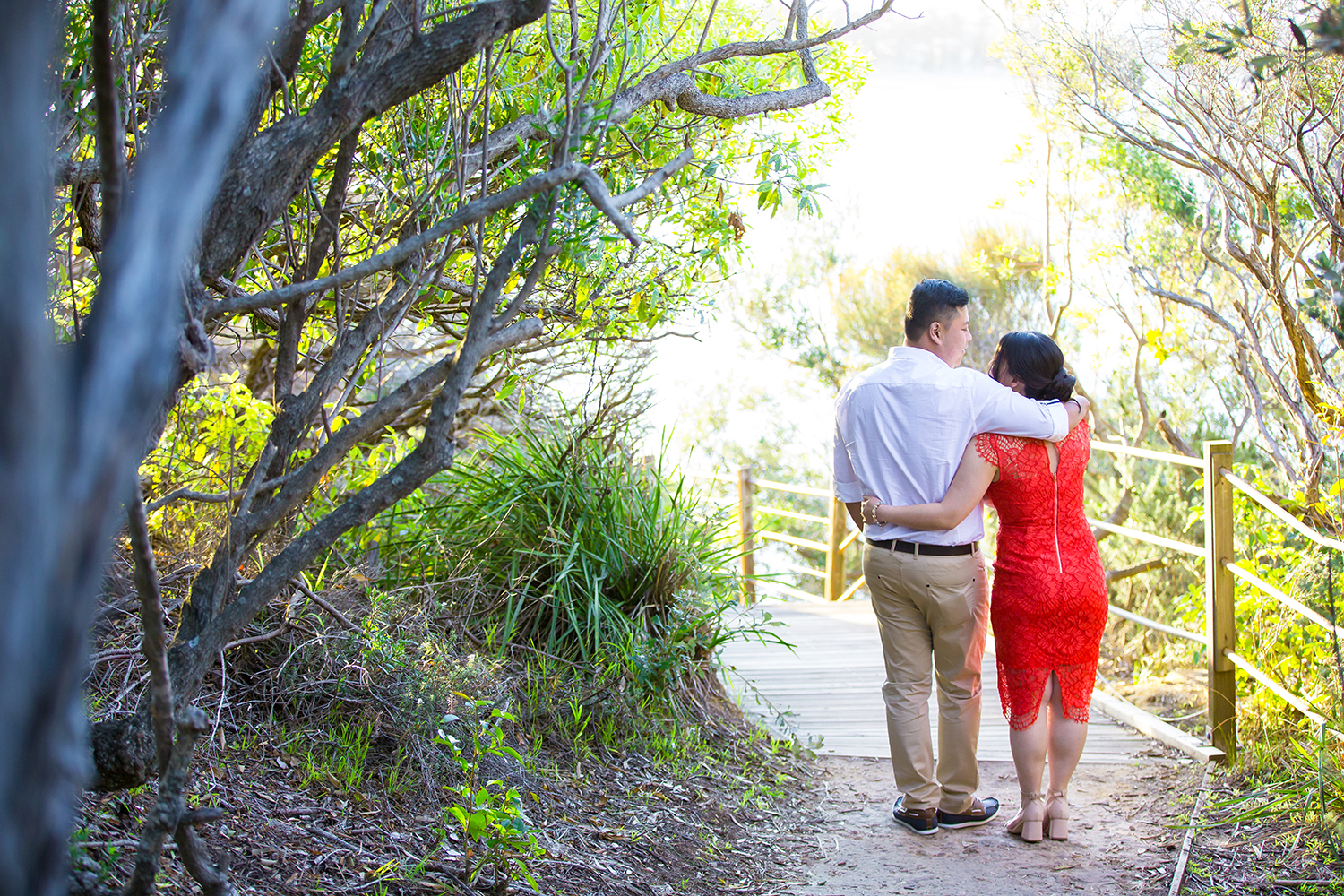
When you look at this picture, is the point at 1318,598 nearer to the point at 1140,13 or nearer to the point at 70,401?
the point at 1140,13

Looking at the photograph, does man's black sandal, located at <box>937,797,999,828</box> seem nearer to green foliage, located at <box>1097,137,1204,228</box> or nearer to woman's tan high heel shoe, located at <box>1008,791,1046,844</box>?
woman's tan high heel shoe, located at <box>1008,791,1046,844</box>

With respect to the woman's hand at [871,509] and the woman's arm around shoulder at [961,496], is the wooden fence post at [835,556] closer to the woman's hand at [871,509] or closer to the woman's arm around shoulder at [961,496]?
the woman's hand at [871,509]

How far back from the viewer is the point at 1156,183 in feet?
23.5

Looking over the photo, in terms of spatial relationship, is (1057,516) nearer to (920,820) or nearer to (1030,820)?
(1030,820)

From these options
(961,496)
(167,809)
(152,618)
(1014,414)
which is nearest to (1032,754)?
(961,496)

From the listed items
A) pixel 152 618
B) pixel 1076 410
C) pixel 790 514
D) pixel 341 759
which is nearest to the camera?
pixel 152 618

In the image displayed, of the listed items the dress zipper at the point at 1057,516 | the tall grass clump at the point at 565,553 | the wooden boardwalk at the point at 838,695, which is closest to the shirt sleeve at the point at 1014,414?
the dress zipper at the point at 1057,516

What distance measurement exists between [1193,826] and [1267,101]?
9.17 ft

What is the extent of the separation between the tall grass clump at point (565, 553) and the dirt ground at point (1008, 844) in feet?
3.19

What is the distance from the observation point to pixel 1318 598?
3684 mm

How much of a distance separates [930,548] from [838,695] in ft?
6.55

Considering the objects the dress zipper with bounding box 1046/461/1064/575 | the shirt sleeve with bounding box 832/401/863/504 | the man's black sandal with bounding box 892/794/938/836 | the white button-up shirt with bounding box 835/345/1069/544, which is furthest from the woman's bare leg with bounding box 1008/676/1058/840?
the shirt sleeve with bounding box 832/401/863/504

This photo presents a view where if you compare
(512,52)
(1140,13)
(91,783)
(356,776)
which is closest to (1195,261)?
(1140,13)

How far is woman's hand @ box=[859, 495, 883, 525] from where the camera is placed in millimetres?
3402
